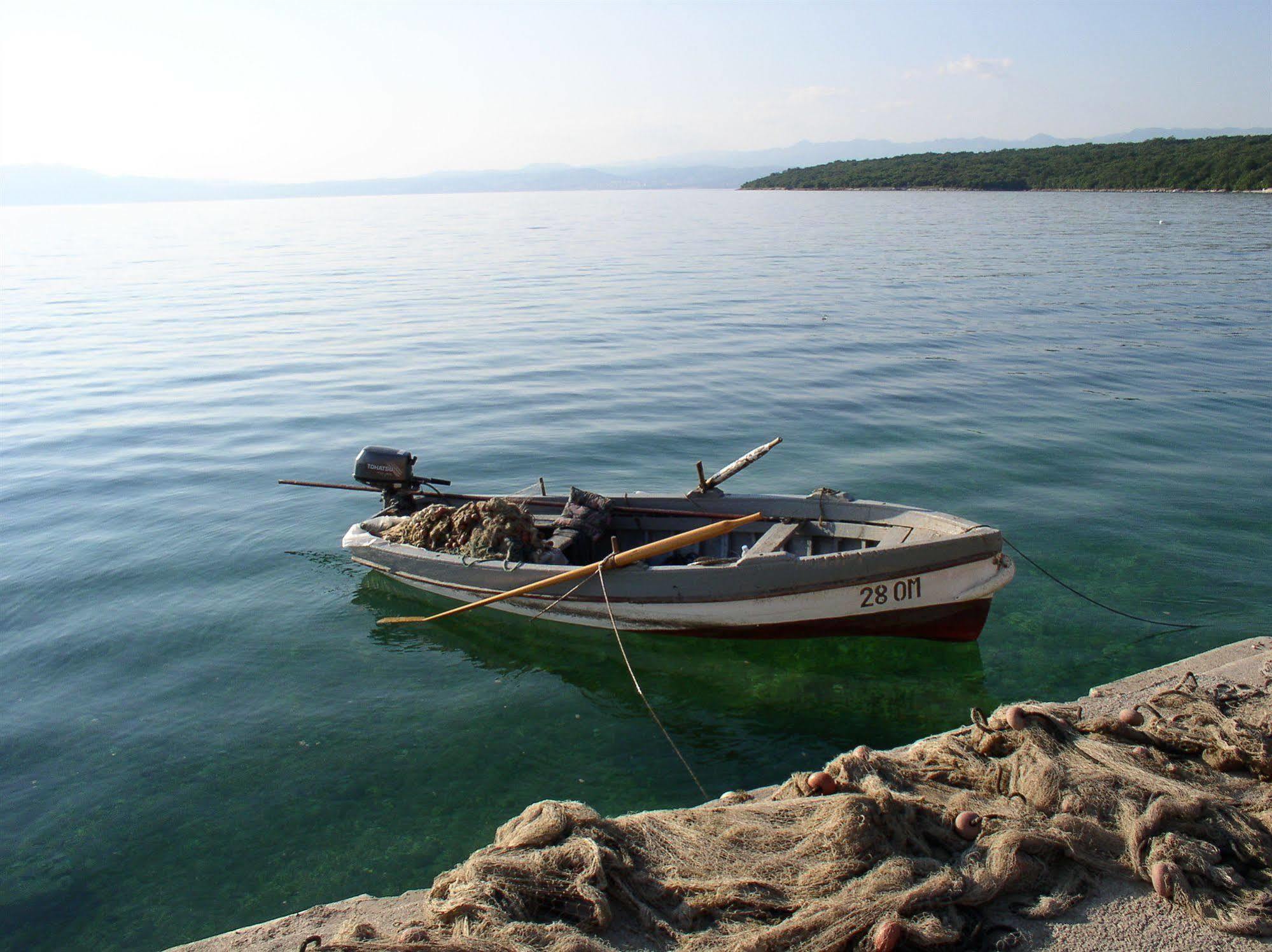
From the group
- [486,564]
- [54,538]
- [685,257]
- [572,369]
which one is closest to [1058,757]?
[486,564]

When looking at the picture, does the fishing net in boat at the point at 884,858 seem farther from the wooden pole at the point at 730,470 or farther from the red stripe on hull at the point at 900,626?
the wooden pole at the point at 730,470

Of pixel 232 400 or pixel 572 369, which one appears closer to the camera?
pixel 232 400

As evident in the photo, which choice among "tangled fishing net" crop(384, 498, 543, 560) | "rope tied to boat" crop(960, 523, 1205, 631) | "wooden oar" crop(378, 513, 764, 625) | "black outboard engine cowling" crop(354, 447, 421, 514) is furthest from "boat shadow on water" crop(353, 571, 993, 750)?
"black outboard engine cowling" crop(354, 447, 421, 514)

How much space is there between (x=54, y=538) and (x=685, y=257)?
4069 cm

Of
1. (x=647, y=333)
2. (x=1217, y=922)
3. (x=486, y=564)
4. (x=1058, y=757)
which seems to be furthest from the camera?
(x=647, y=333)

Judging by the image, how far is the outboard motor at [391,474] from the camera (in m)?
12.3

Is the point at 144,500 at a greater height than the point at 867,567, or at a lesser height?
lesser

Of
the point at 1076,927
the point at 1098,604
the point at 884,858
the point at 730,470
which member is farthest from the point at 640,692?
the point at 1098,604

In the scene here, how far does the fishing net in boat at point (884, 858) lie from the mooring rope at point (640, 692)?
60.3 inches

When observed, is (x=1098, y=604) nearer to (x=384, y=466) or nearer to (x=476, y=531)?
(x=476, y=531)

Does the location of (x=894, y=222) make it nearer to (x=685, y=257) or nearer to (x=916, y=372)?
(x=685, y=257)

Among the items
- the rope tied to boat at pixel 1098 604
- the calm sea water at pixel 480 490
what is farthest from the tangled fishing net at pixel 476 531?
the rope tied to boat at pixel 1098 604

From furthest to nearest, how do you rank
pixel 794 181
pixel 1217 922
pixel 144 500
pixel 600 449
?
pixel 794 181 < pixel 600 449 < pixel 144 500 < pixel 1217 922

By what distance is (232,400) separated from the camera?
71.7ft
